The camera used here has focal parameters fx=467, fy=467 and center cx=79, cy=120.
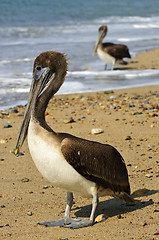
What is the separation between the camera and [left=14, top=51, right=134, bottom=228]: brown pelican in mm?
4086

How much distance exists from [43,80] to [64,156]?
0.84 metres

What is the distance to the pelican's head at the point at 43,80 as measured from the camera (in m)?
4.39

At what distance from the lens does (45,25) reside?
2641cm

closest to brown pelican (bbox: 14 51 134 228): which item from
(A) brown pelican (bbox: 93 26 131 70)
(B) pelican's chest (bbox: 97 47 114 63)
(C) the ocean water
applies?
(C) the ocean water

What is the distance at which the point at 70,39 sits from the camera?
19.9 metres

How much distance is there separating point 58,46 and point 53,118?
9796mm

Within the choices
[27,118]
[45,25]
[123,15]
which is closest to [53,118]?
[27,118]

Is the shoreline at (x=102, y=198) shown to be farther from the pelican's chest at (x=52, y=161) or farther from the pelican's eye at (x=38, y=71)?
the pelican's eye at (x=38, y=71)

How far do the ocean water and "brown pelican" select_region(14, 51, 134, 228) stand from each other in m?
0.32

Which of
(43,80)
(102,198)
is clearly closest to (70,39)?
(102,198)

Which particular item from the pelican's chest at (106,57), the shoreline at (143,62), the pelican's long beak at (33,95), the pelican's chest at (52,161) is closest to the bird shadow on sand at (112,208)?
the pelican's chest at (52,161)

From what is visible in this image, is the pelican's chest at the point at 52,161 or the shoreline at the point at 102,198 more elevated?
the pelican's chest at the point at 52,161

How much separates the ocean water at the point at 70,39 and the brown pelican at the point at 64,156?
32 cm

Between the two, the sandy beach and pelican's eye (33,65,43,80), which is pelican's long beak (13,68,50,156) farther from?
the sandy beach
